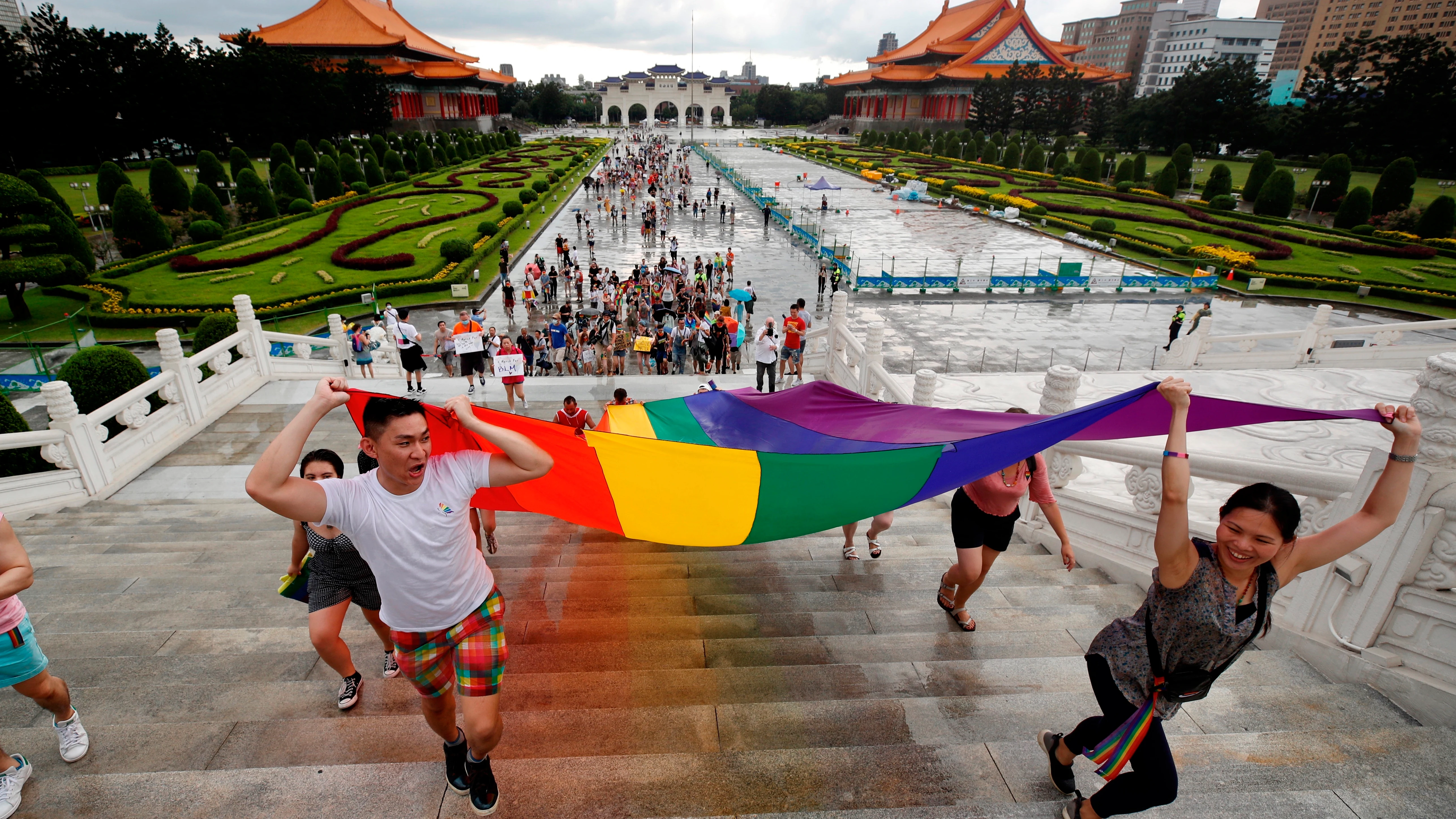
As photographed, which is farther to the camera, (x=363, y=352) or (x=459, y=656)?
(x=363, y=352)

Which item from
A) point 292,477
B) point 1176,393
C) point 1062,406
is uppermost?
point 1176,393

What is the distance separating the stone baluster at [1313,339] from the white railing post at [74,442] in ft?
60.4

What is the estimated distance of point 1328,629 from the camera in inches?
140

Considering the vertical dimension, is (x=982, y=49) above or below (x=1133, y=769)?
above

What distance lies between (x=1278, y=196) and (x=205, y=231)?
46.1 meters

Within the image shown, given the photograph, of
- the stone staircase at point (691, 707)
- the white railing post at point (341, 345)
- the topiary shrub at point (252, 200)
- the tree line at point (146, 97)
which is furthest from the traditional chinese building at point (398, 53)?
the stone staircase at point (691, 707)

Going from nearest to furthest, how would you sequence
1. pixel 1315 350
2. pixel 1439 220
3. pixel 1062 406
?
pixel 1062 406, pixel 1315 350, pixel 1439 220

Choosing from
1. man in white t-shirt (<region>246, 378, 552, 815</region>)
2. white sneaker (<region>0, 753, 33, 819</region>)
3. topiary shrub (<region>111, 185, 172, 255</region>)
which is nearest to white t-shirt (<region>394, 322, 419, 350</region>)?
white sneaker (<region>0, 753, 33, 819</region>)

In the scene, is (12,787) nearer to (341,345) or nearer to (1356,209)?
(341,345)

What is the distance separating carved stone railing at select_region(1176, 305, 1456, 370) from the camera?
12.1 metres

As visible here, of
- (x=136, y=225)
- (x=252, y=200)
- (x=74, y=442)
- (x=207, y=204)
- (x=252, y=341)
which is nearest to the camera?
(x=74, y=442)

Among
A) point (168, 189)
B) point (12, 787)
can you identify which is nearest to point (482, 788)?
point (12, 787)

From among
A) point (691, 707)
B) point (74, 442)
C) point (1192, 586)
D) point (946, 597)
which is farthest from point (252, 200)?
point (1192, 586)

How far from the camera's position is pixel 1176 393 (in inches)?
91.4
